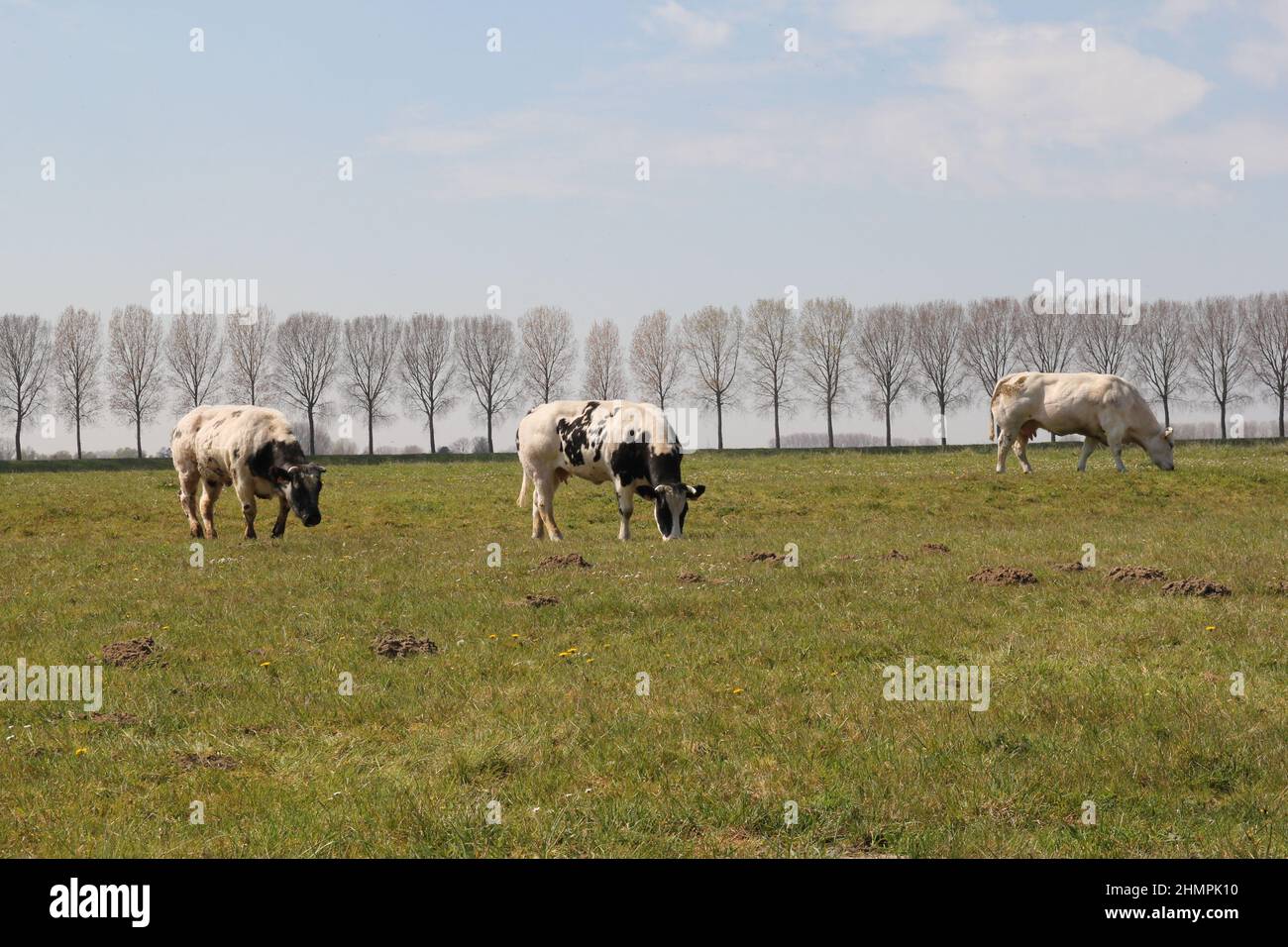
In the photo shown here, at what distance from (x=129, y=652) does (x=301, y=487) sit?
13.6m

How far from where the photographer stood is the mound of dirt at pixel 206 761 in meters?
8.58

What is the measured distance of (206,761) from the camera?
871cm

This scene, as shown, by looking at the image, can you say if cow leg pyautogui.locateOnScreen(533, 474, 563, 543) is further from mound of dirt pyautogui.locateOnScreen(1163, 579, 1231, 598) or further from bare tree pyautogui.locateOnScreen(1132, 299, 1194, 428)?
bare tree pyautogui.locateOnScreen(1132, 299, 1194, 428)

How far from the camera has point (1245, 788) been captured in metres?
7.69

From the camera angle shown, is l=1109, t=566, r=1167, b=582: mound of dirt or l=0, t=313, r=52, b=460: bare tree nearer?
l=1109, t=566, r=1167, b=582: mound of dirt

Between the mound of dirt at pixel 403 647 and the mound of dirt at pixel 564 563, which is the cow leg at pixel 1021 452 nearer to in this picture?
the mound of dirt at pixel 564 563

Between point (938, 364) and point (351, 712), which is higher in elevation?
point (938, 364)

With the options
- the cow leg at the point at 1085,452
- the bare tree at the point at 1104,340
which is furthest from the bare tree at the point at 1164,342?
the cow leg at the point at 1085,452

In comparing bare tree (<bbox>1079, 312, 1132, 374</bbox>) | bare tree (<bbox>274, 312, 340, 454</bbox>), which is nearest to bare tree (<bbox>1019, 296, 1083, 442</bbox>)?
bare tree (<bbox>1079, 312, 1132, 374</bbox>)

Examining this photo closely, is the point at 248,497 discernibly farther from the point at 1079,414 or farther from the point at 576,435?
the point at 1079,414

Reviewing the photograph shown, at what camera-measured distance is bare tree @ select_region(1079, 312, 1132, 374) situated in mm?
99062
